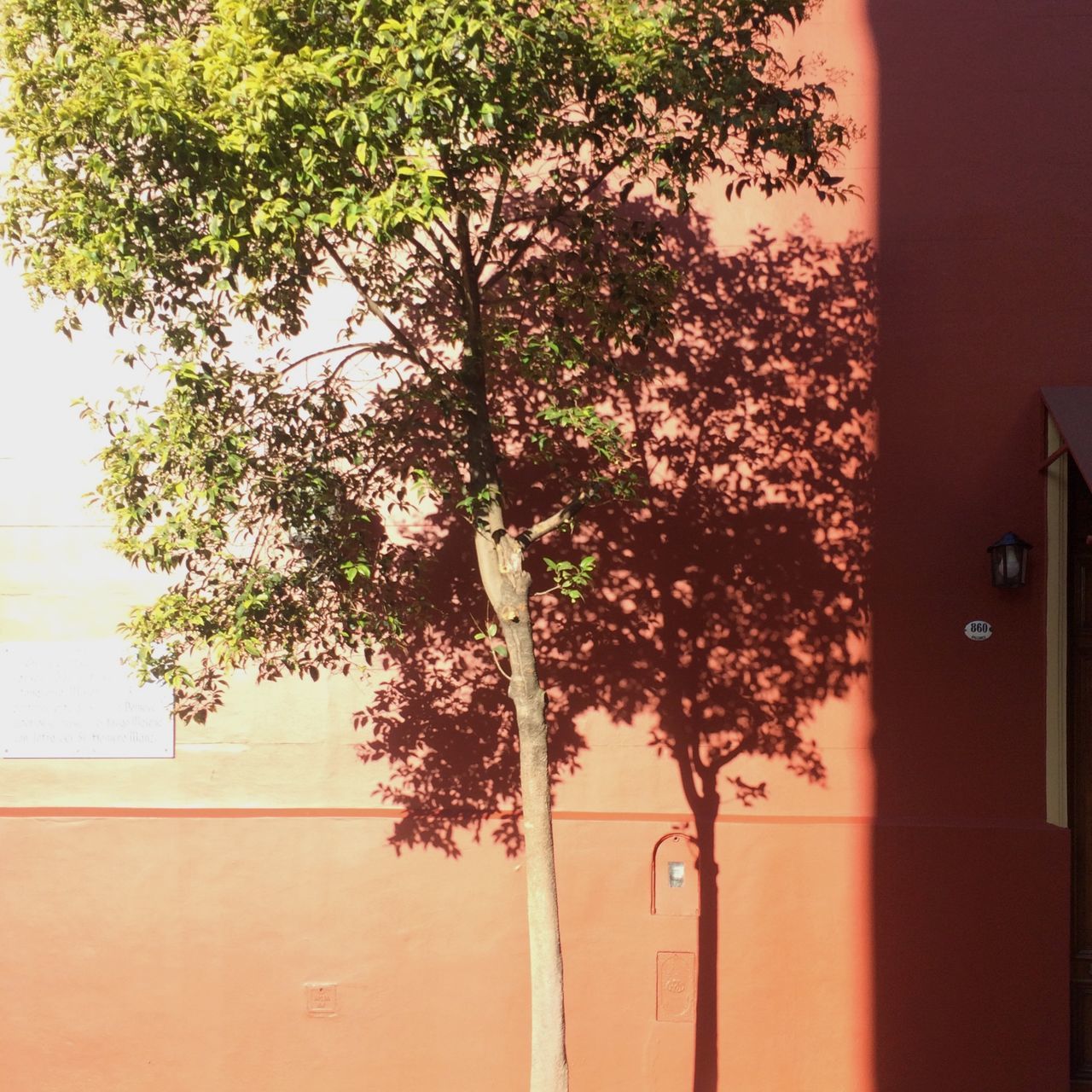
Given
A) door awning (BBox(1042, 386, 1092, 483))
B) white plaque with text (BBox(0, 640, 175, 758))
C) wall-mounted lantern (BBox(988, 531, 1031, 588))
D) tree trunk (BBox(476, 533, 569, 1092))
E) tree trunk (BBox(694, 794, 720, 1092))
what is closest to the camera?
tree trunk (BBox(476, 533, 569, 1092))

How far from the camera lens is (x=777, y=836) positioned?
5.84m

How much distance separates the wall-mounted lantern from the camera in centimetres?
571

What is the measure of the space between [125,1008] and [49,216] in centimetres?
414

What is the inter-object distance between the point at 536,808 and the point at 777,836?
1.88m

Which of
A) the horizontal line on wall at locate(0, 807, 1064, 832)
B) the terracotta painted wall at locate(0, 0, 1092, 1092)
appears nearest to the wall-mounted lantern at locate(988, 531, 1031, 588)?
the terracotta painted wall at locate(0, 0, 1092, 1092)

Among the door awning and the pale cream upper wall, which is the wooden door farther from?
the pale cream upper wall

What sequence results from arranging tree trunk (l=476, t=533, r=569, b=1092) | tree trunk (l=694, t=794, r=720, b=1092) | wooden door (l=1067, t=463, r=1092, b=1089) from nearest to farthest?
tree trunk (l=476, t=533, r=569, b=1092), tree trunk (l=694, t=794, r=720, b=1092), wooden door (l=1067, t=463, r=1092, b=1089)

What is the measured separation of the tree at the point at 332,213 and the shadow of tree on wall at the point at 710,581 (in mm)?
894

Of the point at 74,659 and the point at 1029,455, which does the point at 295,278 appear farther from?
the point at 1029,455

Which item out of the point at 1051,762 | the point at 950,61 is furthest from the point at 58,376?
the point at 1051,762

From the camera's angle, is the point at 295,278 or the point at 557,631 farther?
the point at 557,631

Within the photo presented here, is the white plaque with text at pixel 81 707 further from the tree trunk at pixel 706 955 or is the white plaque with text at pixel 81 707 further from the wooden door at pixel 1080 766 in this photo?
the wooden door at pixel 1080 766

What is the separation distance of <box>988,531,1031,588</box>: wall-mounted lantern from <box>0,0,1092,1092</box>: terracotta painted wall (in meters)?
0.12

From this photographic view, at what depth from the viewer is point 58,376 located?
609 centimetres
